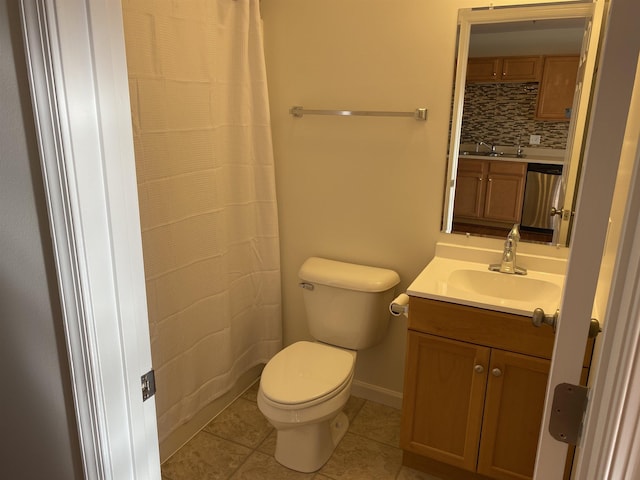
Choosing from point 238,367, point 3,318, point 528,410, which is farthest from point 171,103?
point 528,410

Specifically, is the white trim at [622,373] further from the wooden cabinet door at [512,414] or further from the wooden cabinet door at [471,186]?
the wooden cabinet door at [471,186]

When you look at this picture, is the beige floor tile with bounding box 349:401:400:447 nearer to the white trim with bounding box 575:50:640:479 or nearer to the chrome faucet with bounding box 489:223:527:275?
the chrome faucet with bounding box 489:223:527:275

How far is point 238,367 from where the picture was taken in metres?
2.52

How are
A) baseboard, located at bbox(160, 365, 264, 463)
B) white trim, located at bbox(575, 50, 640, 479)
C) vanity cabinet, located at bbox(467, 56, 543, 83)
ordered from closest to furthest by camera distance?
white trim, located at bbox(575, 50, 640, 479) < vanity cabinet, located at bbox(467, 56, 543, 83) < baseboard, located at bbox(160, 365, 264, 463)

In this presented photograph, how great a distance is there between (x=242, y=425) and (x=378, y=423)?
676 mm

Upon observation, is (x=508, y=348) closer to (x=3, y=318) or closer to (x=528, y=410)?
(x=528, y=410)

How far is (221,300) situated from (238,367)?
464 mm

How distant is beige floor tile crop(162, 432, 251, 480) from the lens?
207cm

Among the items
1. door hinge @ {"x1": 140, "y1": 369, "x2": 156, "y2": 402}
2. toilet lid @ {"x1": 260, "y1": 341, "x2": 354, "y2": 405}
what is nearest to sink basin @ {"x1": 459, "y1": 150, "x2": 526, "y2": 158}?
toilet lid @ {"x1": 260, "y1": 341, "x2": 354, "y2": 405}

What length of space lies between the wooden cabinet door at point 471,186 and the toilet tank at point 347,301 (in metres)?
0.45

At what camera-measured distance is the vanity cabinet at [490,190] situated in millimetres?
2043

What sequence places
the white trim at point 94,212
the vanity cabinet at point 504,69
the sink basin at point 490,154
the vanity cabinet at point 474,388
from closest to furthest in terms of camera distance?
the white trim at point 94,212 → the vanity cabinet at point 474,388 → the vanity cabinet at point 504,69 → the sink basin at point 490,154

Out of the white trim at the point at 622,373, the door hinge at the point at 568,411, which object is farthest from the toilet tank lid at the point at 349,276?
the white trim at the point at 622,373

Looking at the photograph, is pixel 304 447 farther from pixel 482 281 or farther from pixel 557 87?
pixel 557 87
